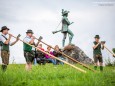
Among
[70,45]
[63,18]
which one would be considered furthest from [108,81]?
[70,45]

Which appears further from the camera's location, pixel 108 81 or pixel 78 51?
pixel 78 51

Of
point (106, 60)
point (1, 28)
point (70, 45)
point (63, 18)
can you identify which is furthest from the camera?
point (70, 45)

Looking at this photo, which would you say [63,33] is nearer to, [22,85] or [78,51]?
[78,51]

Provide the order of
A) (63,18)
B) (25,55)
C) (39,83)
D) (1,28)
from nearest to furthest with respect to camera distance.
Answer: (39,83) < (1,28) < (25,55) < (63,18)

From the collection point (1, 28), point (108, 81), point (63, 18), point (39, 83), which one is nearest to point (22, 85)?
point (39, 83)

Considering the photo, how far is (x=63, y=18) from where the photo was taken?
22375 millimetres

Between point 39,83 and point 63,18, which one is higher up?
point 63,18

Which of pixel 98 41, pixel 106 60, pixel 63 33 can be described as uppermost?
pixel 63 33

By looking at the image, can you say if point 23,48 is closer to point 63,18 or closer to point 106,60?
point 106,60

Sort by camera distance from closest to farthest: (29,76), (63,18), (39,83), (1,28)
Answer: (39,83) → (29,76) → (1,28) → (63,18)

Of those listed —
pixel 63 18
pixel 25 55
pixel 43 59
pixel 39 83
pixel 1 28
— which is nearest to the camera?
pixel 39 83

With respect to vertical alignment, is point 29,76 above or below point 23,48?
below

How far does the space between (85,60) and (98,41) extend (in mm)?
9213

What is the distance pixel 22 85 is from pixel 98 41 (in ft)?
26.6
